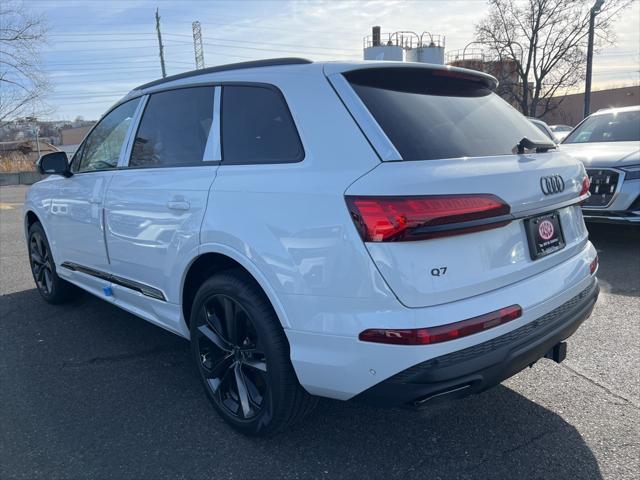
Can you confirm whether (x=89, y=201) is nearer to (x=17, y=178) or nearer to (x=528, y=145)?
(x=528, y=145)

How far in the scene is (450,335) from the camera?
201 centimetres

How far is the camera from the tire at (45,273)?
4.86m

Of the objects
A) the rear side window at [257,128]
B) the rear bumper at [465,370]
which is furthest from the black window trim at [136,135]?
the rear bumper at [465,370]

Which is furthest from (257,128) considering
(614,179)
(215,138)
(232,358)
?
(614,179)

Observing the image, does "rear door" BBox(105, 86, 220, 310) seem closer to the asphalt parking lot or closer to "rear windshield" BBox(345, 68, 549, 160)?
the asphalt parking lot

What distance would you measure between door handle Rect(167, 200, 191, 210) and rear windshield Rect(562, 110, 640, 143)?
6.47 meters

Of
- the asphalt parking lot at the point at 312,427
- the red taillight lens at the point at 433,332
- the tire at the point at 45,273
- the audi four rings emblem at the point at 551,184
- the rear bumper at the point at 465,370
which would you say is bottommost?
the asphalt parking lot at the point at 312,427

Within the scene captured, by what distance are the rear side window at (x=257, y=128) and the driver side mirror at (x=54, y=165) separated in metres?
2.11

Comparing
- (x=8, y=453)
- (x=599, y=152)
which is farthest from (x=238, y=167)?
(x=599, y=152)

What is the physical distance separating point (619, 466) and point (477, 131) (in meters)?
1.71

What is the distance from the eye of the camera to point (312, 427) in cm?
282

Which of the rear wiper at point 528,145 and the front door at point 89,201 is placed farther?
the front door at point 89,201

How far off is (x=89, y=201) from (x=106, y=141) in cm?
50

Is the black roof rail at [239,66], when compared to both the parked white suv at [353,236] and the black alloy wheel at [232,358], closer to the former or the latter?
the parked white suv at [353,236]
